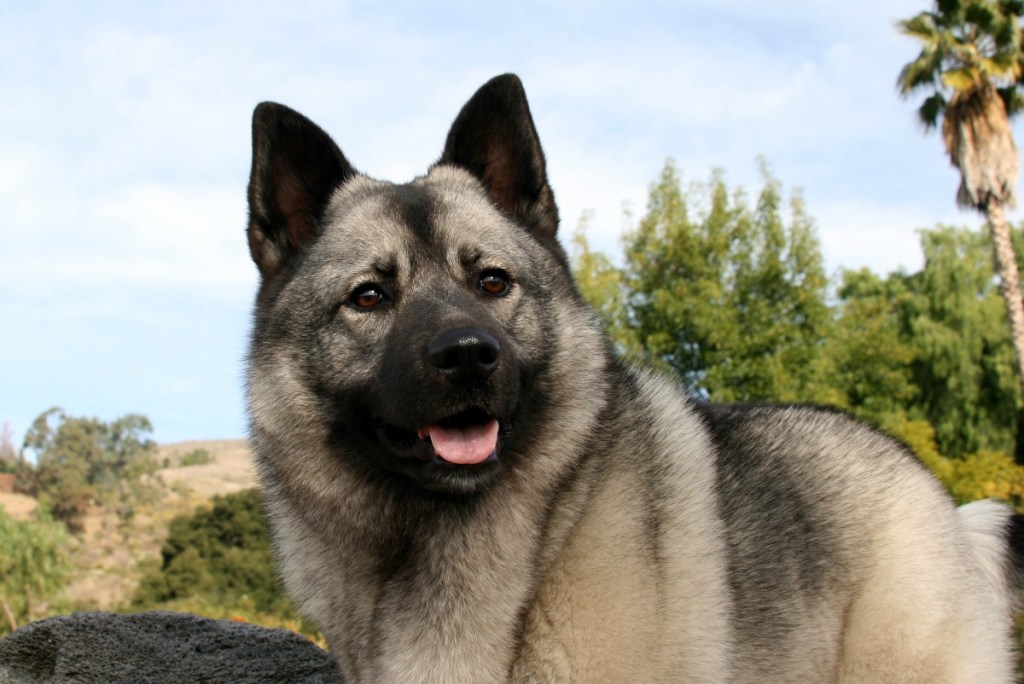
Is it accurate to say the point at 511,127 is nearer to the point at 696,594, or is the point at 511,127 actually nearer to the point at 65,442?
the point at 696,594

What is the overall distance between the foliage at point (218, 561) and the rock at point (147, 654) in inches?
606

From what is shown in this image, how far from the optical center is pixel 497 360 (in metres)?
3.08

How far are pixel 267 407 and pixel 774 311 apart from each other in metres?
29.5

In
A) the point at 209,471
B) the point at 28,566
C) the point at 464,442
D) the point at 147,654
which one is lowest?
the point at 209,471

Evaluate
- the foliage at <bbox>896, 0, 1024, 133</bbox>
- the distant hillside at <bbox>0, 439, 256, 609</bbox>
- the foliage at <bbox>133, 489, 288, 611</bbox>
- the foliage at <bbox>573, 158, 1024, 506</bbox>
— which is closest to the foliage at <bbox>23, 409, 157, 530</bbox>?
the distant hillside at <bbox>0, 439, 256, 609</bbox>

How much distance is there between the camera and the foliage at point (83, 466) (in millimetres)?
45125

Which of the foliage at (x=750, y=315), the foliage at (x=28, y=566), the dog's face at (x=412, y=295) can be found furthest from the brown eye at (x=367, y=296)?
the foliage at (x=750, y=315)

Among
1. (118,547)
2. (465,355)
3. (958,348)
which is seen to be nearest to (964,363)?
(958,348)

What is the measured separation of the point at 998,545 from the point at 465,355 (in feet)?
10.2

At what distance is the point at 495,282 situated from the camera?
3.57 metres

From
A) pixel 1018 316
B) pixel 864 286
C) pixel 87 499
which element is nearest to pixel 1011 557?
pixel 1018 316

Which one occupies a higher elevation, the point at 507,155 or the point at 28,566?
the point at 507,155

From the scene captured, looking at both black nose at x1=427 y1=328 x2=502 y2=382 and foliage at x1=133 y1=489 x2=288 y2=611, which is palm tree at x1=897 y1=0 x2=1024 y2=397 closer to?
foliage at x1=133 y1=489 x2=288 y2=611

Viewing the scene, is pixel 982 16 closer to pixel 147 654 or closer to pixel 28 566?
pixel 147 654
